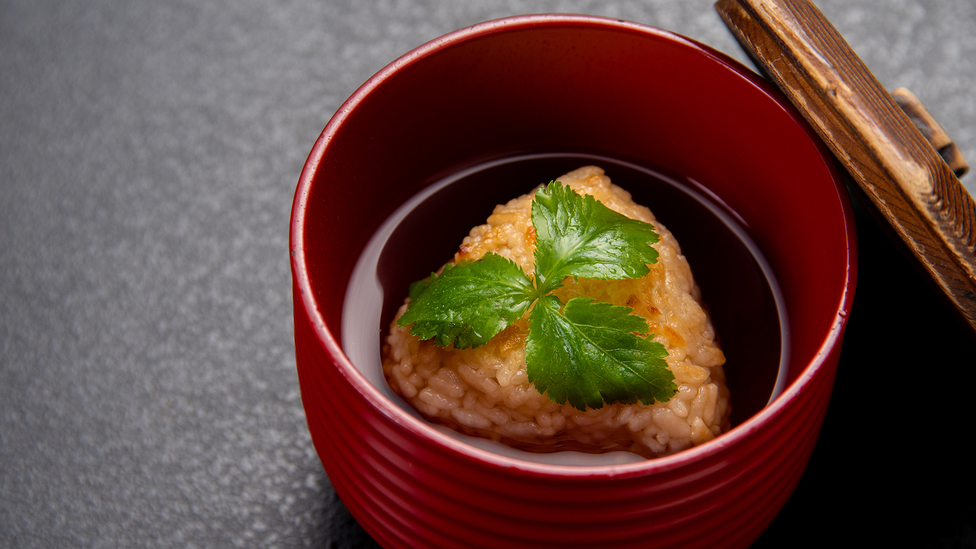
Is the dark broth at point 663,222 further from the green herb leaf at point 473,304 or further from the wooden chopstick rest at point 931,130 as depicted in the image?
the wooden chopstick rest at point 931,130

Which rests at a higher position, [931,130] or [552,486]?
[931,130]

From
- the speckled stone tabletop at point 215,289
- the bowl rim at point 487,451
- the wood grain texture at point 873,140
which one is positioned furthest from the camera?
the speckled stone tabletop at point 215,289

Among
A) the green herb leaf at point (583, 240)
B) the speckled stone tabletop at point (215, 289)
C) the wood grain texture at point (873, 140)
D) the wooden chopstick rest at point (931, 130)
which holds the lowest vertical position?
the speckled stone tabletop at point (215, 289)

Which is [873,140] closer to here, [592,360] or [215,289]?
[592,360]

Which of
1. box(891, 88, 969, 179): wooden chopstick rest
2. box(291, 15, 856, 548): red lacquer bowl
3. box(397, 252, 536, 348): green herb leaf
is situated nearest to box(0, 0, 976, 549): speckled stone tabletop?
box(891, 88, 969, 179): wooden chopstick rest

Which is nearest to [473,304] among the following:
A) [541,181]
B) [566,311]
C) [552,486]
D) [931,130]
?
[566,311]

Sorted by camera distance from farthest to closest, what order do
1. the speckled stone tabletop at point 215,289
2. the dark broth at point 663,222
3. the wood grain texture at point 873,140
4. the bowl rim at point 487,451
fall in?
the speckled stone tabletop at point 215,289 → the dark broth at point 663,222 → the wood grain texture at point 873,140 → the bowl rim at point 487,451

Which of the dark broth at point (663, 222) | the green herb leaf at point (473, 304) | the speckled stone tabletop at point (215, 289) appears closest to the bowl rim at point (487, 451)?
the green herb leaf at point (473, 304)
